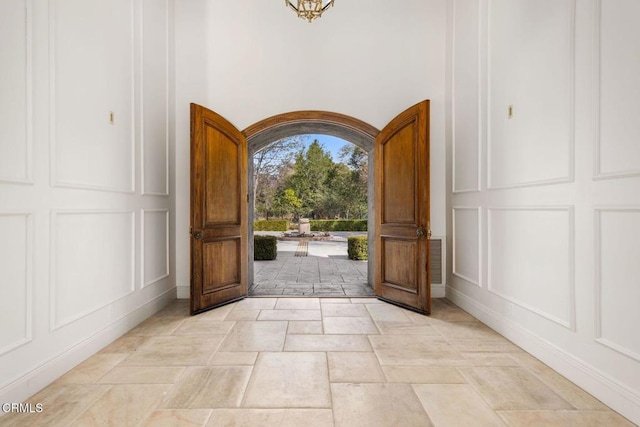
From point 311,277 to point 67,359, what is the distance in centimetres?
370

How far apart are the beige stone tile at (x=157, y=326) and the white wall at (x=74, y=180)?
0.32ft

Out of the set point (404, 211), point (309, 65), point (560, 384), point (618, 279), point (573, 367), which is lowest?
point (560, 384)

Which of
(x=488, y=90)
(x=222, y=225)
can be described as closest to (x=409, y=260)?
(x=488, y=90)

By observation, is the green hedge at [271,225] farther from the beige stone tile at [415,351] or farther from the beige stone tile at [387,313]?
the beige stone tile at [415,351]

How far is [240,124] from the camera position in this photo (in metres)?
4.39

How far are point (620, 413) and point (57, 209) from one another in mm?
Result: 3800

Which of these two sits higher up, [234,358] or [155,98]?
[155,98]

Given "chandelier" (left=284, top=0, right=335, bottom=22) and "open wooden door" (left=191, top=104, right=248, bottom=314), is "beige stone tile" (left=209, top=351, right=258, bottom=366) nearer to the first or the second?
"open wooden door" (left=191, top=104, right=248, bottom=314)

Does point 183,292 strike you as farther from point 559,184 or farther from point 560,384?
point 559,184

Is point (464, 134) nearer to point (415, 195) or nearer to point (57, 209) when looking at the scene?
point (415, 195)

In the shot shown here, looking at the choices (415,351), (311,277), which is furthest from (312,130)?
(415,351)

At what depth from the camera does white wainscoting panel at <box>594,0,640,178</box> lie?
1.84 m

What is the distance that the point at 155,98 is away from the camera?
3793 mm

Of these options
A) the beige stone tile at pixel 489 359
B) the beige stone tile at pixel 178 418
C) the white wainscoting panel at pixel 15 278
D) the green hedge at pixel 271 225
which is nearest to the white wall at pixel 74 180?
the white wainscoting panel at pixel 15 278
